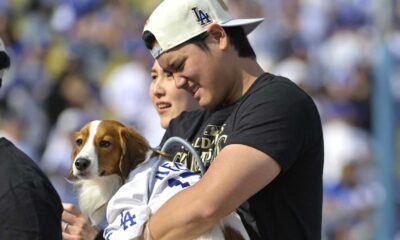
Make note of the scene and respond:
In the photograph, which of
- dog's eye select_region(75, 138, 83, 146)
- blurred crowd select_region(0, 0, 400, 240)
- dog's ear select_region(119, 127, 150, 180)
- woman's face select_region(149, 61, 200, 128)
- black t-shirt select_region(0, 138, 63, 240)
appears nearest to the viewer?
black t-shirt select_region(0, 138, 63, 240)

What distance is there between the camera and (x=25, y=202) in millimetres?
2809

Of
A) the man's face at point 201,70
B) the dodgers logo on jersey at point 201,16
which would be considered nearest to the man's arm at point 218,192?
the man's face at point 201,70

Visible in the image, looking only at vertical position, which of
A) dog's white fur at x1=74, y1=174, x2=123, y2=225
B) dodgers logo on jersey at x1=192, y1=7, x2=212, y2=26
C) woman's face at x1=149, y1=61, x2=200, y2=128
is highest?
dodgers logo on jersey at x1=192, y1=7, x2=212, y2=26

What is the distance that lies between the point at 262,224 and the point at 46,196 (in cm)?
69

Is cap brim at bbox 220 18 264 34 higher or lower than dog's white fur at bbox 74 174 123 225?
higher

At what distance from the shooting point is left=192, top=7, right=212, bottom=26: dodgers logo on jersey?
3365 mm

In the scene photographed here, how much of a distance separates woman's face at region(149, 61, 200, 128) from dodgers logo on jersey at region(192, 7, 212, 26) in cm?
104

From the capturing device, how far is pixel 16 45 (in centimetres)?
1030

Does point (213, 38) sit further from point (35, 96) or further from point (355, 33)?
point (35, 96)

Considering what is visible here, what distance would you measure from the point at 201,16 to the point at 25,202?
0.95 meters

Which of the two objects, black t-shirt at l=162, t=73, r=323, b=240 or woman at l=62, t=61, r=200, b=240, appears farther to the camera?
woman at l=62, t=61, r=200, b=240

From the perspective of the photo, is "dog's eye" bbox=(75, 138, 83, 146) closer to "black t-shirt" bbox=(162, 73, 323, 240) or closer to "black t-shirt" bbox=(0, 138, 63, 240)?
"black t-shirt" bbox=(162, 73, 323, 240)

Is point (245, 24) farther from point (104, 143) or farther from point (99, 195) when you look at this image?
point (99, 195)

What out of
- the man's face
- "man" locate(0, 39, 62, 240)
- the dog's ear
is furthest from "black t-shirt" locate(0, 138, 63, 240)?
the man's face
